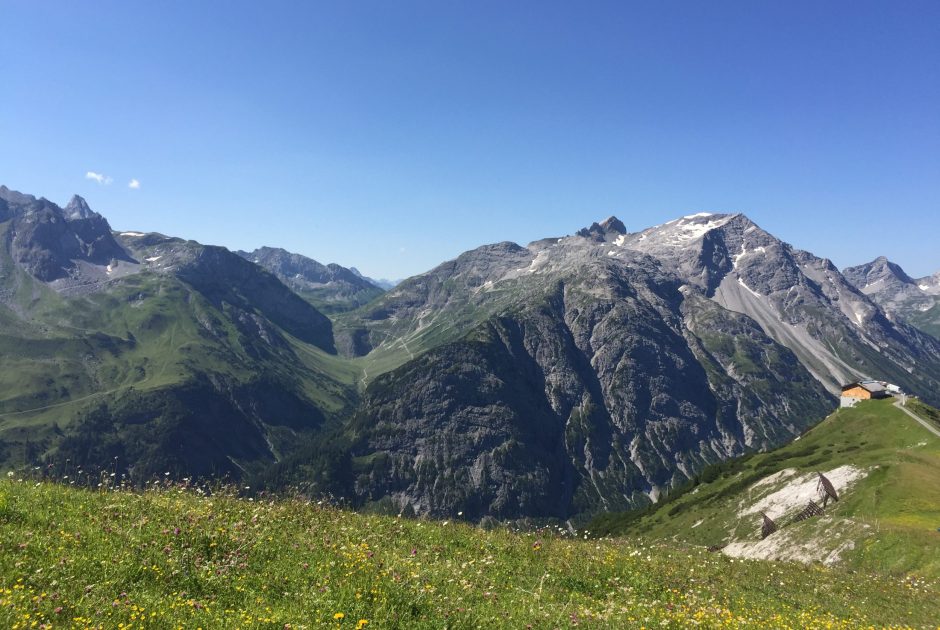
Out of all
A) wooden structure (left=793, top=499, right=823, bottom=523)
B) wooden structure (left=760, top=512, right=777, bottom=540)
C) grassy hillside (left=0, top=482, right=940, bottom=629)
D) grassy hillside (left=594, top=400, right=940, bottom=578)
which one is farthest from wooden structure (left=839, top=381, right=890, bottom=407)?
grassy hillside (left=0, top=482, right=940, bottom=629)

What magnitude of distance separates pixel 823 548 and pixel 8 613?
185ft

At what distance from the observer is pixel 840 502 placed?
72.1m

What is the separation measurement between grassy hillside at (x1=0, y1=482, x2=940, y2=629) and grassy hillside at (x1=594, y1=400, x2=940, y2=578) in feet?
85.7

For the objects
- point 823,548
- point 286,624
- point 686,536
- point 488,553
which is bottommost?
point 686,536

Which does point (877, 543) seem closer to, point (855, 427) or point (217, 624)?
point (217, 624)

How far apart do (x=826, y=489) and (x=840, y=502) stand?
6652mm

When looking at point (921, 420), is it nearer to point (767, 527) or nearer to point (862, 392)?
point (862, 392)

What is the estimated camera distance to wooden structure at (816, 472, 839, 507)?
75625 mm

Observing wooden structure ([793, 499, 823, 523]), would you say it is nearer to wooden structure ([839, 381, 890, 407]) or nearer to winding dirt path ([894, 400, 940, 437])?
winding dirt path ([894, 400, 940, 437])

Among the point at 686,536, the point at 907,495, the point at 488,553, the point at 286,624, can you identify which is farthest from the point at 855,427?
the point at 286,624

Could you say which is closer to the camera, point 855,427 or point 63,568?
point 63,568

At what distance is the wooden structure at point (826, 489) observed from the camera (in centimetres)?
7562

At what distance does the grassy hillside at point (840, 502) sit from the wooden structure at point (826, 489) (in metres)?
1.94

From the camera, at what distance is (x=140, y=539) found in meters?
11.8
